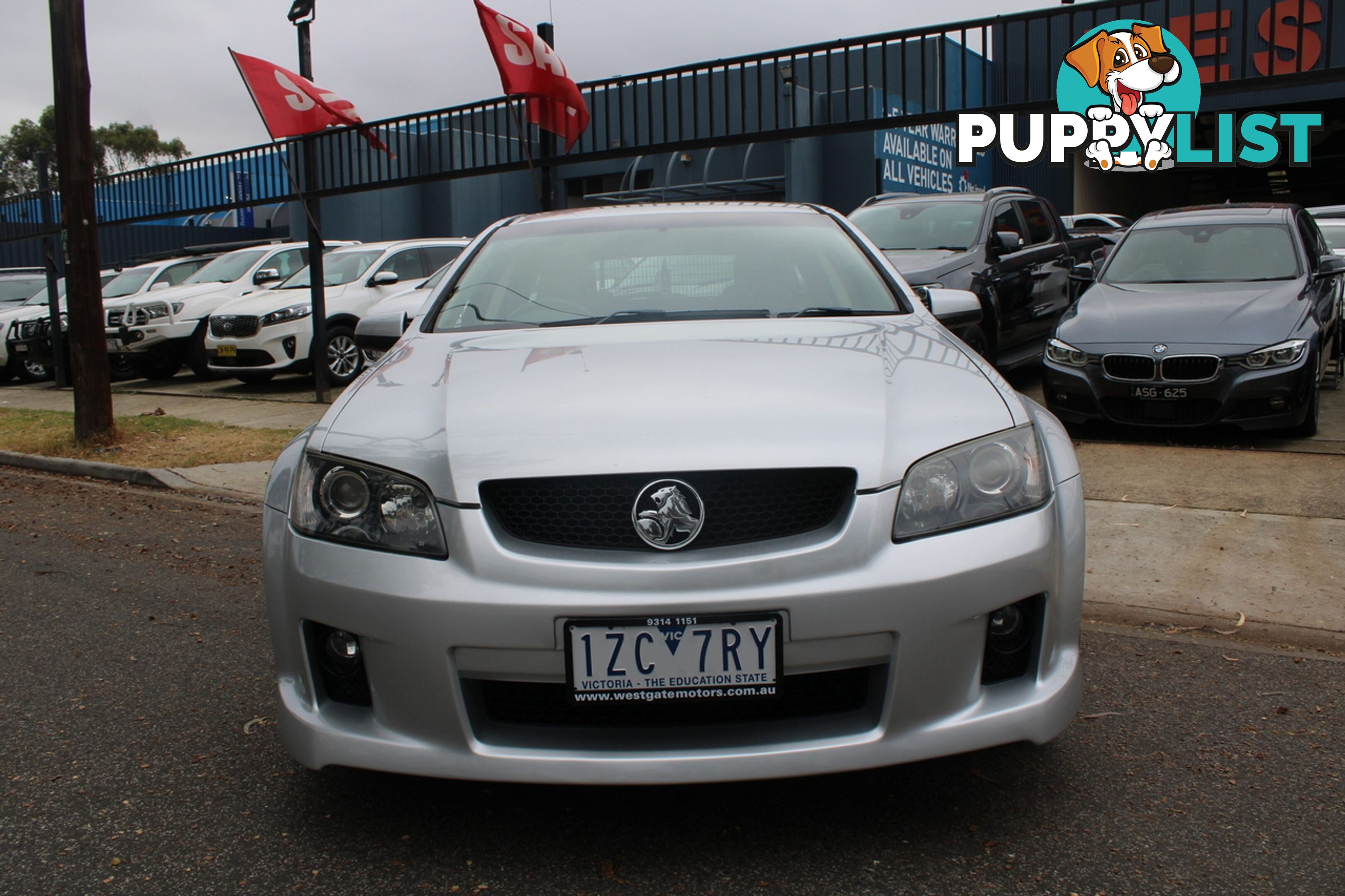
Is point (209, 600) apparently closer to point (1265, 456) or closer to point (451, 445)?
point (451, 445)

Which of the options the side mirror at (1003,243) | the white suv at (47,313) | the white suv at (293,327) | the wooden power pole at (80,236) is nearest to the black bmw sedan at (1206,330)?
the side mirror at (1003,243)

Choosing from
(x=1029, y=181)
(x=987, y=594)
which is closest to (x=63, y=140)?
(x=987, y=594)

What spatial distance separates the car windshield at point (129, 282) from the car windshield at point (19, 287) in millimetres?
2752

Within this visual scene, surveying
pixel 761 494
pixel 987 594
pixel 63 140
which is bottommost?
pixel 987 594

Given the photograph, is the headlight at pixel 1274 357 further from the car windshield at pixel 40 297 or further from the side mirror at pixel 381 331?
the car windshield at pixel 40 297

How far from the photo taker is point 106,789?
2.89 meters

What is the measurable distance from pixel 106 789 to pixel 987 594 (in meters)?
2.12

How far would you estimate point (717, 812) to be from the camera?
8.79 feet

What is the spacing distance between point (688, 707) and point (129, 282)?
17563 mm

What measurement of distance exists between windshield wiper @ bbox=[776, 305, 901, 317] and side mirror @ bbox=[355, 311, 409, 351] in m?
1.28

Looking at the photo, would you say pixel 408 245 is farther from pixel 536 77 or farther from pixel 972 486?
pixel 972 486

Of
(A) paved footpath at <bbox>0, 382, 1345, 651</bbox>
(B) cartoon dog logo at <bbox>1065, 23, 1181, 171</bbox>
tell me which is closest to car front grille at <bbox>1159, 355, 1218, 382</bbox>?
(A) paved footpath at <bbox>0, 382, 1345, 651</bbox>

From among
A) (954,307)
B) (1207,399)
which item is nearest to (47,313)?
(1207,399)

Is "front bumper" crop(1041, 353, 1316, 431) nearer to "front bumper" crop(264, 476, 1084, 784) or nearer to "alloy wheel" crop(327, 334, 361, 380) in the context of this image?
"front bumper" crop(264, 476, 1084, 784)
